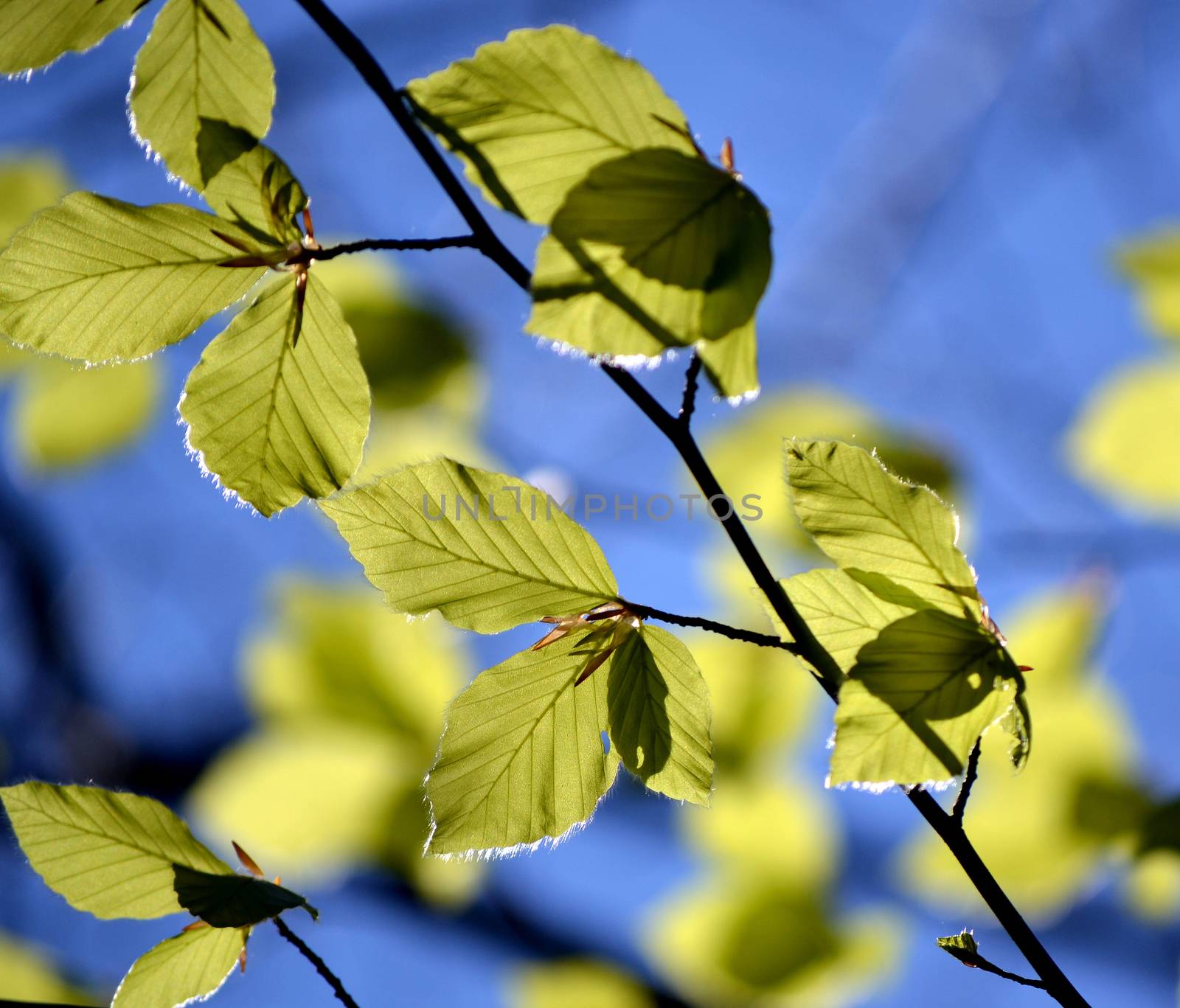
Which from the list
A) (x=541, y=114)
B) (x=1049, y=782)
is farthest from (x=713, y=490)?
(x=1049, y=782)

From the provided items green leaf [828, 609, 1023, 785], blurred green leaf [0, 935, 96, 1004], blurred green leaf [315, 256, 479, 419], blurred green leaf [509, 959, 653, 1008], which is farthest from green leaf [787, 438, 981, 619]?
blurred green leaf [509, 959, 653, 1008]

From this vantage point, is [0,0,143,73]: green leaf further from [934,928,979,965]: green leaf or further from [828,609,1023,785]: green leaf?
[934,928,979,965]: green leaf

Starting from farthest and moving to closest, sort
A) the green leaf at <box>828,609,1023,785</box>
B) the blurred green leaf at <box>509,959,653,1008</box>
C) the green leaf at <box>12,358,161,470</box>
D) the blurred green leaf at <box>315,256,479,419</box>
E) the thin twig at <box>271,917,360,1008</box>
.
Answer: the blurred green leaf at <box>509,959,653,1008</box> → the green leaf at <box>12,358,161,470</box> → the blurred green leaf at <box>315,256,479,419</box> → the thin twig at <box>271,917,360,1008</box> → the green leaf at <box>828,609,1023,785</box>

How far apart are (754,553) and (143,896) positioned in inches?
12.7

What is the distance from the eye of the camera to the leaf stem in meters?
0.36

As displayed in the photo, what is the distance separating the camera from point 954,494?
0.95 metres

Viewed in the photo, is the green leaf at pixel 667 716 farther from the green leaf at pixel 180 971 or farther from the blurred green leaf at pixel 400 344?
the blurred green leaf at pixel 400 344

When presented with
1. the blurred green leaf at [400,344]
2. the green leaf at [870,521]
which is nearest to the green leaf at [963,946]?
the green leaf at [870,521]

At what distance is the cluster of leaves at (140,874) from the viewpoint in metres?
0.42

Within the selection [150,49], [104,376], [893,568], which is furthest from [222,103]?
[104,376]

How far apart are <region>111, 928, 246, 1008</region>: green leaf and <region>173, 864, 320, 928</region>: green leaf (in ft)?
0.11

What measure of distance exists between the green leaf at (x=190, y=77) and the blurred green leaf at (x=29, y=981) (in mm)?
689

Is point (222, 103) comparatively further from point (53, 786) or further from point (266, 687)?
point (266, 687)

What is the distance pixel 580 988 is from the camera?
1.20 metres
